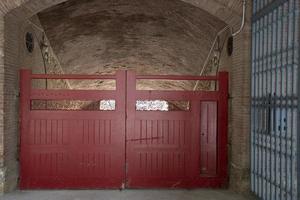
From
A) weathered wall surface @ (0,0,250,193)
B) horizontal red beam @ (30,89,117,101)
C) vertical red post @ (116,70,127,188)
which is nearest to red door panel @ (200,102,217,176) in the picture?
weathered wall surface @ (0,0,250,193)

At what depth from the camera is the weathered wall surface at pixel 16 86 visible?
6199 millimetres

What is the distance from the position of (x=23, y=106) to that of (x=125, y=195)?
2.38 metres

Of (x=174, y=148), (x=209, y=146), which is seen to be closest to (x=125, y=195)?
(x=174, y=148)

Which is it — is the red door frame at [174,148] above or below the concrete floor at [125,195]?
above

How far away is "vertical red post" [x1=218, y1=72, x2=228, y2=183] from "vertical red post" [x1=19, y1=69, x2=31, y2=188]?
3.43m

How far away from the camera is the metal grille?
4.85m

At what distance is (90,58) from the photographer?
11.3m

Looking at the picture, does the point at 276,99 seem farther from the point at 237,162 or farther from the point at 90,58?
the point at 90,58

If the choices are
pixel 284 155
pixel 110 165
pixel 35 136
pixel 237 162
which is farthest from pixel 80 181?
pixel 284 155

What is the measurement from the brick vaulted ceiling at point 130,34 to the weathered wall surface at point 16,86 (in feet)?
4.30

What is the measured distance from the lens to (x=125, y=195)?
639 centimetres

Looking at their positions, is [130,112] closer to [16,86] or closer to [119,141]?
[119,141]

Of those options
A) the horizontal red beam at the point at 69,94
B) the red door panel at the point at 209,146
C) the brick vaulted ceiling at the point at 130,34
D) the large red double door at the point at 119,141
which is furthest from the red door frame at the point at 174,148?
the brick vaulted ceiling at the point at 130,34

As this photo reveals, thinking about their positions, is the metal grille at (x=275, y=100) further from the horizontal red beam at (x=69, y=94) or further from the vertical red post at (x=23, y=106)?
the vertical red post at (x=23, y=106)
